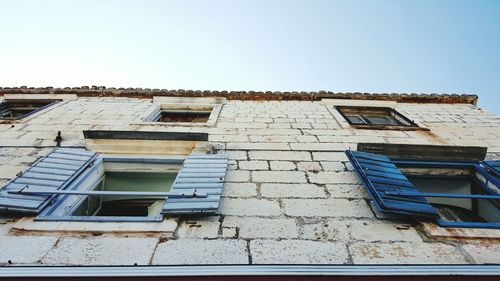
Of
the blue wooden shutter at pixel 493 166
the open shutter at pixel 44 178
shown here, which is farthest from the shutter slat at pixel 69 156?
the blue wooden shutter at pixel 493 166

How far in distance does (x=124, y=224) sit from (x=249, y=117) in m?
3.45

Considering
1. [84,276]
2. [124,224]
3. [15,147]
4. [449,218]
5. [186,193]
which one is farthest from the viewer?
[15,147]

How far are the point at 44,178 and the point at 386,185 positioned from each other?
149 inches

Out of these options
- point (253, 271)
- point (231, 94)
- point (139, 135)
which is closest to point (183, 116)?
point (231, 94)

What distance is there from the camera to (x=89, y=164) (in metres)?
3.79

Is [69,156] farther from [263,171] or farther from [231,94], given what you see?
[231,94]

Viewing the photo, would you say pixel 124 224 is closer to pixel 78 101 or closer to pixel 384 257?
pixel 384 257

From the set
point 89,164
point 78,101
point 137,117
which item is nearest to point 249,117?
point 137,117

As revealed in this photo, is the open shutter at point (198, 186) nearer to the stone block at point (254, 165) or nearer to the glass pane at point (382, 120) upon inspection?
the stone block at point (254, 165)

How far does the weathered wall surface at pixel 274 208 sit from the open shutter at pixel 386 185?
0.53ft

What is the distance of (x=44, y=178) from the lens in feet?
10.8

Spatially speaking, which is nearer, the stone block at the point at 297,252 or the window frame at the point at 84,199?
the stone block at the point at 297,252

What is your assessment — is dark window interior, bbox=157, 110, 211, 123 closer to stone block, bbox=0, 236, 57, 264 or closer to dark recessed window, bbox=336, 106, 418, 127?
dark recessed window, bbox=336, 106, 418, 127

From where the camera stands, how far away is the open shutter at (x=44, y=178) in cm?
286
